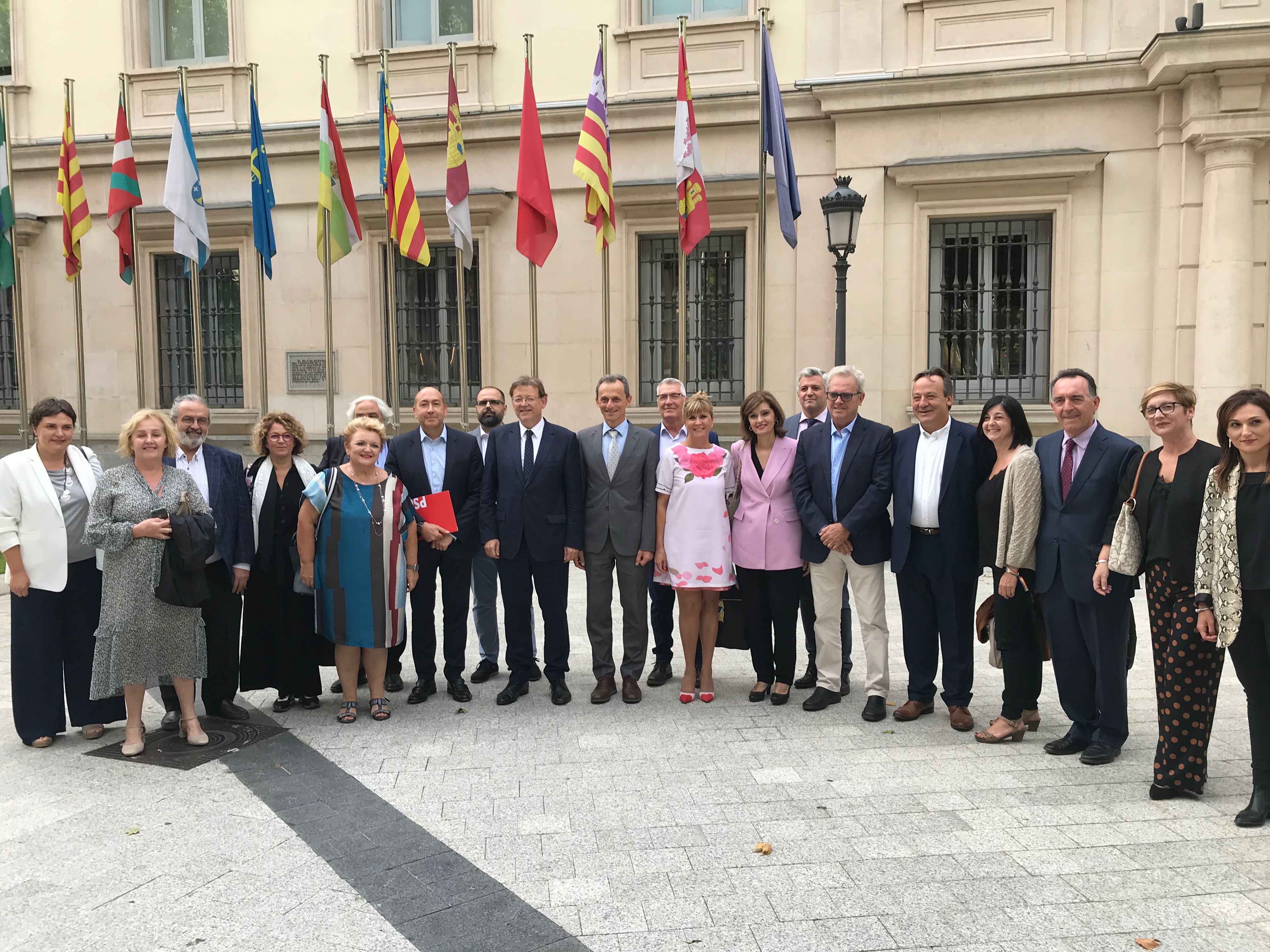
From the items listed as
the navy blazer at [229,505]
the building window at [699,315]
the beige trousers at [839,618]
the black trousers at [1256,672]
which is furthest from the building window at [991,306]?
the navy blazer at [229,505]

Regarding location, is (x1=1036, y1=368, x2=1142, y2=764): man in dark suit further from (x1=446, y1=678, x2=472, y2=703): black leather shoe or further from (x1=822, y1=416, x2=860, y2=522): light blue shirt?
(x1=446, y1=678, x2=472, y2=703): black leather shoe

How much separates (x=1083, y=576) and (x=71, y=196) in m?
13.5

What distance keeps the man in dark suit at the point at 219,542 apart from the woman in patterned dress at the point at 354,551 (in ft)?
1.15

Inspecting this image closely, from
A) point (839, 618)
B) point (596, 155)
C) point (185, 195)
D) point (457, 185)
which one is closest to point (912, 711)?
point (839, 618)

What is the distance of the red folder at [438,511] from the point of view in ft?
20.3

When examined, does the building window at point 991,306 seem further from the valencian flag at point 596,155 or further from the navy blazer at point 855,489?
the navy blazer at point 855,489

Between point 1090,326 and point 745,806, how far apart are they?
10470mm

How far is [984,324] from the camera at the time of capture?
13320 mm

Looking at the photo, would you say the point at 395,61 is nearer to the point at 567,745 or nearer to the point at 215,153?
the point at 215,153

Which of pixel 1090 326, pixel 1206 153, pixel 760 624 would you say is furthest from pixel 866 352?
pixel 760 624

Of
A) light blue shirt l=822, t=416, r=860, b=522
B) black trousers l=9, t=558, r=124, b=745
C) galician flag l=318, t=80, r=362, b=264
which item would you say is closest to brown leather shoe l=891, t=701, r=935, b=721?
light blue shirt l=822, t=416, r=860, b=522

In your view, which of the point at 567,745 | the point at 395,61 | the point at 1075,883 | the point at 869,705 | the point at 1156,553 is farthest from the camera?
the point at 395,61

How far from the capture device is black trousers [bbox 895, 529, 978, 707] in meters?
5.62

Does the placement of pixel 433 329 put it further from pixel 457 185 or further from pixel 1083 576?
pixel 1083 576
